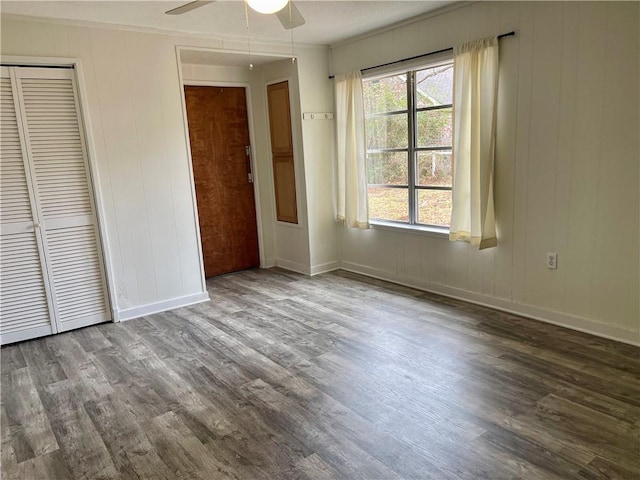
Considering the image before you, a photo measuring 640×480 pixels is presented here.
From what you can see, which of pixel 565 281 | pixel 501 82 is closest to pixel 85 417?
pixel 565 281

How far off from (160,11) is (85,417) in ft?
9.07

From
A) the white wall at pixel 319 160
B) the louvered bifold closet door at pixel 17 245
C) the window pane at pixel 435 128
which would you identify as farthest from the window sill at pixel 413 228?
the louvered bifold closet door at pixel 17 245

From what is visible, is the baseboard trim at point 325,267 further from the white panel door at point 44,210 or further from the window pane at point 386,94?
the white panel door at point 44,210

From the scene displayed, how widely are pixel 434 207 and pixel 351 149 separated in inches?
41.4

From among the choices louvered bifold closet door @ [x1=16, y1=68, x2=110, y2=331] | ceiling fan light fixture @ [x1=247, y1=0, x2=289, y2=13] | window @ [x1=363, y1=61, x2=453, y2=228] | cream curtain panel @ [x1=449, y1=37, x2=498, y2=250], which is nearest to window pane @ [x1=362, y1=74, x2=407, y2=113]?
window @ [x1=363, y1=61, x2=453, y2=228]

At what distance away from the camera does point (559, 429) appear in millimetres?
2162

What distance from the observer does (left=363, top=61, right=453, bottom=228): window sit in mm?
3967

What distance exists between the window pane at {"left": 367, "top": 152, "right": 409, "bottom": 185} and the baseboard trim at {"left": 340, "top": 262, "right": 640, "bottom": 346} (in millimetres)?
931

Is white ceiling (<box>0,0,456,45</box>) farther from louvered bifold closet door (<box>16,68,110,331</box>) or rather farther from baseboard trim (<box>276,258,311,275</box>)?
baseboard trim (<box>276,258,311,275</box>)

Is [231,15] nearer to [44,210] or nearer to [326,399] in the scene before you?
[44,210]

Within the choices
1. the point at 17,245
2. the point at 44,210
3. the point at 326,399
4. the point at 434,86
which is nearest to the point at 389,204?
the point at 434,86

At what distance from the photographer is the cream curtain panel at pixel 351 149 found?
4.54 m

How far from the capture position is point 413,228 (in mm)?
4309

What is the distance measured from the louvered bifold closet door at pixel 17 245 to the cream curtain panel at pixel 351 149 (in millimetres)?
2780
